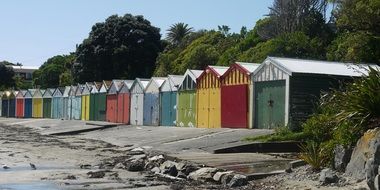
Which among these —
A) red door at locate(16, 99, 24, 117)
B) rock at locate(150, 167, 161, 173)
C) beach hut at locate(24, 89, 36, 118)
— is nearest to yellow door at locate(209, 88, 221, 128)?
rock at locate(150, 167, 161, 173)

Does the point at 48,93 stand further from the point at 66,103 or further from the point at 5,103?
the point at 5,103

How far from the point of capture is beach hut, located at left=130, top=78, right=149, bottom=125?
40938 mm

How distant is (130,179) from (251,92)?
1326 cm

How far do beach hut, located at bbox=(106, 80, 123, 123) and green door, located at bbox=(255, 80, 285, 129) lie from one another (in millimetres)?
21141

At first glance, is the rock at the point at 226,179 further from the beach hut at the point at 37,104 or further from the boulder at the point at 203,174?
the beach hut at the point at 37,104

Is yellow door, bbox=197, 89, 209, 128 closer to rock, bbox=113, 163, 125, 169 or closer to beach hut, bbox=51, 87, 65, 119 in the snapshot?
rock, bbox=113, 163, 125, 169

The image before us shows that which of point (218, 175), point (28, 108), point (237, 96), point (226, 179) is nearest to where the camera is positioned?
point (226, 179)

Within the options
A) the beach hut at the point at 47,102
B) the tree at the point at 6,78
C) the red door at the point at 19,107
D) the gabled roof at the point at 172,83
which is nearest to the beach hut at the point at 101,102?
the gabled roof at the point at 172,83

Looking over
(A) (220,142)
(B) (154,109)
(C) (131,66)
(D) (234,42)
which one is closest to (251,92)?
(A) (220,142)

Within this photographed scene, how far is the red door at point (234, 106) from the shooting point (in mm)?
27848

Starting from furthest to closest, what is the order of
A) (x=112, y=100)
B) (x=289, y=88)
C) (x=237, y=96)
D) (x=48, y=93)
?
(x=48, y=93)
(x=112, y=100)
(x=237, y=96)
(x=289, y=88)

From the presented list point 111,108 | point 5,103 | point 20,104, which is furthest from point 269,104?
point 5,103

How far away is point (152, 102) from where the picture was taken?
129ft

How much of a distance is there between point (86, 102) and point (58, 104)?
10.3m
